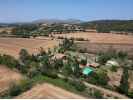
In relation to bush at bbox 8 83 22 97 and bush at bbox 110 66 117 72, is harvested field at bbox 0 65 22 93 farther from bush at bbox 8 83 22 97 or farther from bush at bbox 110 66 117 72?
bush at bbox 110 66 117 72

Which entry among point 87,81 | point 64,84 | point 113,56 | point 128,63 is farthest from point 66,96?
point 113,56

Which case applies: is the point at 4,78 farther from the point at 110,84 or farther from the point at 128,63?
the point at 128,63

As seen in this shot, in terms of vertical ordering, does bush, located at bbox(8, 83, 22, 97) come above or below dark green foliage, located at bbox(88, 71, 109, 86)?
above

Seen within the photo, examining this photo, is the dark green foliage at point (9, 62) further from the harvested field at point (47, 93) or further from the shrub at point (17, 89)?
the harvested field at point (47, 93)

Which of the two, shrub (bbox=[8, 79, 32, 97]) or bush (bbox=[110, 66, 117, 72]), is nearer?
shrub (bbox=[8, 79, 32, 97])

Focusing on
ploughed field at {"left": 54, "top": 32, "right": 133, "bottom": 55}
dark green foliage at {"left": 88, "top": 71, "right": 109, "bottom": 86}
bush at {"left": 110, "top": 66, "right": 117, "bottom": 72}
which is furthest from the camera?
ploughed field at {"left": 54, "top": 32, "right": 133, "bottom": 55}

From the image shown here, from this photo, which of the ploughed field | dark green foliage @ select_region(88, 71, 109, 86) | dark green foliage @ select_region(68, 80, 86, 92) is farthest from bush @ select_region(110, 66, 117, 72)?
the ploughed field

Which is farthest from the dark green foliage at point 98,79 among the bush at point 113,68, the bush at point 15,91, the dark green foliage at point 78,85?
the bush at point 15,91
